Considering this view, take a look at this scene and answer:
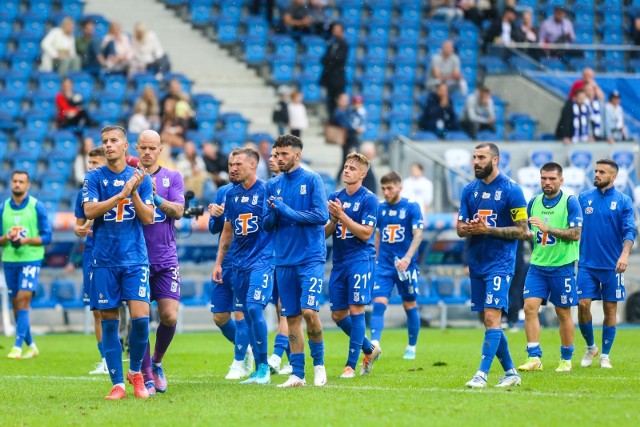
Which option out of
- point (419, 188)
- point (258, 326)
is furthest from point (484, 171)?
point (419, 188)

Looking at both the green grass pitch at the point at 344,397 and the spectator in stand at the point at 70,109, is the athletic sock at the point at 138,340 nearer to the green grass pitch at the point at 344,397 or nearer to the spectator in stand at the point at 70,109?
the green grass pitch at the point at 344,397

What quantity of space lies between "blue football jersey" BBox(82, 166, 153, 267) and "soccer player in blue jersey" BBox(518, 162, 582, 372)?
5.13 meters

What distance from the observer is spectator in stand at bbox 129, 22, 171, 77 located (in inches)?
1134

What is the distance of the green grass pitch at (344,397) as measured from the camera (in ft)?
33.0

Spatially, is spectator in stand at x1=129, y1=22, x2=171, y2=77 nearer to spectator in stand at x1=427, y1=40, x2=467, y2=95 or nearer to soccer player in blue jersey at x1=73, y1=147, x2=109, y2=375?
spectator in stand at x1=427, y1=40, x2=467, y2=95

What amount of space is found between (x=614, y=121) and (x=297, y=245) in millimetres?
17190

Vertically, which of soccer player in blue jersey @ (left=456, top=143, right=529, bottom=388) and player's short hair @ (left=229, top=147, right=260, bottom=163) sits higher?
player's short hair @ (left=229, top=147, right=260, bottom=163)

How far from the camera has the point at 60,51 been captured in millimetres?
28141

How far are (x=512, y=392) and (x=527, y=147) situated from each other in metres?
15.9

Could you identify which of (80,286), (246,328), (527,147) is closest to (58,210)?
(80,286)

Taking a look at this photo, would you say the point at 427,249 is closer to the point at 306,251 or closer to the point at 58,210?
the point at 58,210

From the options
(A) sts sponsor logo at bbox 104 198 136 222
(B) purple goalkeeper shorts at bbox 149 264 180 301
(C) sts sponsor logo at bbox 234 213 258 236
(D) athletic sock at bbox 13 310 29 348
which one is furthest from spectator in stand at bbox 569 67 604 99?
(A) sts sponsor logo at bbox 104 198 136 222

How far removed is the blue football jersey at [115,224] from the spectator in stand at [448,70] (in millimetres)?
18284

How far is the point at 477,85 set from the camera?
102 feet
